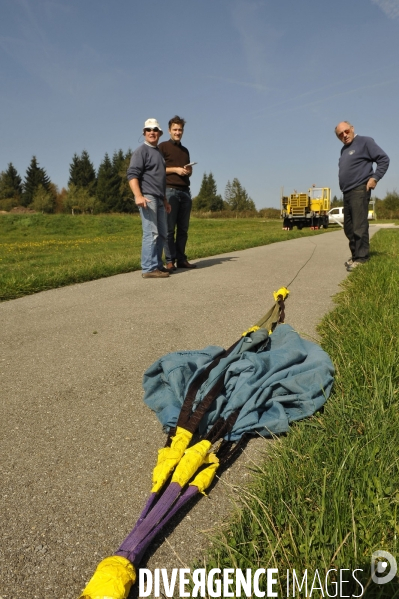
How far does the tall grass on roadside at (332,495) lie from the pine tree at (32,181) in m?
79.1

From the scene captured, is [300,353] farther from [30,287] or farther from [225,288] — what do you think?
[30,287]

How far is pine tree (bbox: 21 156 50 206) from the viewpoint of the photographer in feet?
243

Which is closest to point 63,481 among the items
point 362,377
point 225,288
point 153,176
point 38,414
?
point 38,414

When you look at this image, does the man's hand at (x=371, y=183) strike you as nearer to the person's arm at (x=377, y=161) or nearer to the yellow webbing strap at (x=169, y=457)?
the person's arm at (x=377, y=161)

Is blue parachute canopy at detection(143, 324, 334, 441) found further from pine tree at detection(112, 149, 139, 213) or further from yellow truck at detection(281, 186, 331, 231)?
pine tree at detection(112, 149, 139, 213)

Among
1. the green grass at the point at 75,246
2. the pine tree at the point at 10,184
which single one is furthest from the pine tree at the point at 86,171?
the green grass at the point at 75,246

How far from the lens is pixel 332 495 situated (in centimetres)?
138

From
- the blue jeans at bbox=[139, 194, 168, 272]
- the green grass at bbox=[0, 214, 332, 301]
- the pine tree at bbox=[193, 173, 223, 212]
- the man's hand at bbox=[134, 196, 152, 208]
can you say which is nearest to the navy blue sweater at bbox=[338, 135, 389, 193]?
the blue jeans at bbox=[139, 194, 168, 272]

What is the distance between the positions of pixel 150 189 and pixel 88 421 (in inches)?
182

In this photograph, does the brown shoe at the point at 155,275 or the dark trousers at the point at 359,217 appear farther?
the dark trousers at the point at 359,217

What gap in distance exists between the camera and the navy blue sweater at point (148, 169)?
6.07 metres

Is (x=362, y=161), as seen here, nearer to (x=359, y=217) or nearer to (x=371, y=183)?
(x=371, y=183)

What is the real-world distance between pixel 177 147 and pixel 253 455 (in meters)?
5.93

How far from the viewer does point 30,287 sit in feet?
17.1
